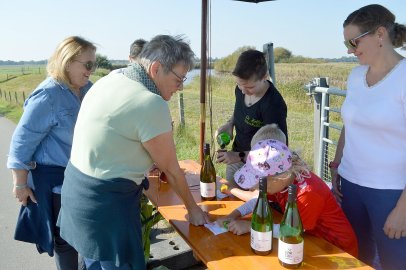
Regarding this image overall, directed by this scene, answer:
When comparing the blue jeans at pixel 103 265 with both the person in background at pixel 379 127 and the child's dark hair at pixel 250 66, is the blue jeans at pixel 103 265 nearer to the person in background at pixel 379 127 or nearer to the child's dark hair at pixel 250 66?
the person in background at pixel 379 127

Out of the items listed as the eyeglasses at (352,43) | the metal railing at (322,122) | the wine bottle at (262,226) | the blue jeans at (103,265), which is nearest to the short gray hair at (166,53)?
the wine bottle at (262,226)

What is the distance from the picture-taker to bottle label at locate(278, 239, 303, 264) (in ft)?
4.50

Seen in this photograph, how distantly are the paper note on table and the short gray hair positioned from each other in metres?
0.79

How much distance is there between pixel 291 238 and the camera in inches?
56.0

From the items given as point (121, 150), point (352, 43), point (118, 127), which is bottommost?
point (121, 150)

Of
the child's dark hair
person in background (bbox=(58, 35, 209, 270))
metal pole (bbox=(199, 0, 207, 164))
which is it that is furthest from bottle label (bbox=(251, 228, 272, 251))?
metal pole (bbox=(199, 0, 207, 164))

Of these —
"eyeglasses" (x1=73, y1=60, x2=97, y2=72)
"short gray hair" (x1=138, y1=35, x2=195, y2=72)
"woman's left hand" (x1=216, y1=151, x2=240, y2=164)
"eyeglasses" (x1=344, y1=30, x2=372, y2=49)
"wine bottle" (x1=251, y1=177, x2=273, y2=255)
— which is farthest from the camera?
"woman's left hand" (x1=216, y1=151, x2=240, y2=164)

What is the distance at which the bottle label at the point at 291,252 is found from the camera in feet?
4.50

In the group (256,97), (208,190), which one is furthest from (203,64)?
(208,190)

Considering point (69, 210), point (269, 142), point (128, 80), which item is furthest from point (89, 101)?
point (269, 142)

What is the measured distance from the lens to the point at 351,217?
1.98 m

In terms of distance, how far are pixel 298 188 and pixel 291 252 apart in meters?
0.37

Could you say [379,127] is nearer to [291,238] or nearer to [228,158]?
[291,238]

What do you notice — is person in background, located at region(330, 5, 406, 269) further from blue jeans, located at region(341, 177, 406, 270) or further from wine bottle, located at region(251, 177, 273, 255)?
wine bottle, located at region(251, 177, 273, 255)
